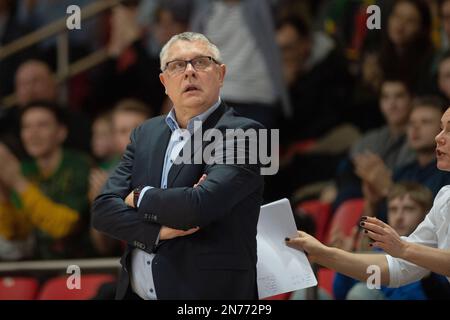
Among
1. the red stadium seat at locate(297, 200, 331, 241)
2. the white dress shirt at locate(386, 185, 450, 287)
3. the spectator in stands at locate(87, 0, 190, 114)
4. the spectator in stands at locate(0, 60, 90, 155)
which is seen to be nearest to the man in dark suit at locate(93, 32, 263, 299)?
the white dress shirt at locate(386, 185, 450, 287)

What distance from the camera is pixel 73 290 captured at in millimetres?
5840

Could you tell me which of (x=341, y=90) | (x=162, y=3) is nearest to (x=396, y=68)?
(x=341, y=90)

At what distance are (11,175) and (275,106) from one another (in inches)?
71.0

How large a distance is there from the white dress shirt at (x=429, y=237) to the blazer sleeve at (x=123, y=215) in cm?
95

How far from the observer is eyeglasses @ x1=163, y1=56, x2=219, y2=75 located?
13.1 ft

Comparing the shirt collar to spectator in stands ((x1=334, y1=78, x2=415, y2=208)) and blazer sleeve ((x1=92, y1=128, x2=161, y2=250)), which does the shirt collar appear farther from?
spectator in stands ((x1=334, y1=78, x2=415, y2=208))

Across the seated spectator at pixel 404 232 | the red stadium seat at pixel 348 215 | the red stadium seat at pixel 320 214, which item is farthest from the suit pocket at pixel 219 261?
the red stadium seat at pixel 320 214

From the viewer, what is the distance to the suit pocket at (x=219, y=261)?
3.77 meters

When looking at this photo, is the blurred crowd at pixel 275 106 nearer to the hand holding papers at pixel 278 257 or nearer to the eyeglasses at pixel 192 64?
the hand holding papers at pixel 278 257

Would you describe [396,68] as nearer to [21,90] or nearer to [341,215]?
[341,215]

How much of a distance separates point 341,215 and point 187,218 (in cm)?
263

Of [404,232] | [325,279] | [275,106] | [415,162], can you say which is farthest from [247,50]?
[404,232]

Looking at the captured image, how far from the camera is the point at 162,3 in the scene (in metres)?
8.01

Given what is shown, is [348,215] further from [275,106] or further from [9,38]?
[9,38]
